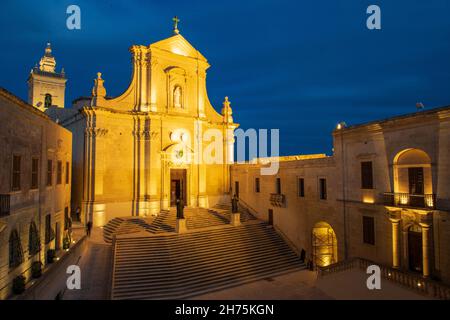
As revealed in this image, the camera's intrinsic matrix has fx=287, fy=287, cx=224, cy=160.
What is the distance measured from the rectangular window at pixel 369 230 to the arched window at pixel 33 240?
56.5 feet

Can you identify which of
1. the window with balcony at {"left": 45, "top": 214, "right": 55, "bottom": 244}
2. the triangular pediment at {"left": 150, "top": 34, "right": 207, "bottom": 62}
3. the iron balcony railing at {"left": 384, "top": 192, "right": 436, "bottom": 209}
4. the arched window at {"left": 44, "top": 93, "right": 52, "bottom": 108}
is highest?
the triangular pediment at {"left": 150, "top": 34, "right": 207, "bottom": 62}

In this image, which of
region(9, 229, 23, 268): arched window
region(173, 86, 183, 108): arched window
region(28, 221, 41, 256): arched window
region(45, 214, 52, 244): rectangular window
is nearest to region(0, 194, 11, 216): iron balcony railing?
region(9, 229, 23, 268): arched window

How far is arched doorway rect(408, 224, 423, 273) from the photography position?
557 inches

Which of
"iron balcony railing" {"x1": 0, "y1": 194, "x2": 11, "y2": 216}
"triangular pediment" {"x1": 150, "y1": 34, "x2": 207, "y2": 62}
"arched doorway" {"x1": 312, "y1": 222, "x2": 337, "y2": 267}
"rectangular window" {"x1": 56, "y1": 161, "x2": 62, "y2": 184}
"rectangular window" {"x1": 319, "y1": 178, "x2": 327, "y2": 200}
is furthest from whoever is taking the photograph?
"triangular pediment" {"x1": 150, "y1": 34, "x2": 207, "y2": 62}

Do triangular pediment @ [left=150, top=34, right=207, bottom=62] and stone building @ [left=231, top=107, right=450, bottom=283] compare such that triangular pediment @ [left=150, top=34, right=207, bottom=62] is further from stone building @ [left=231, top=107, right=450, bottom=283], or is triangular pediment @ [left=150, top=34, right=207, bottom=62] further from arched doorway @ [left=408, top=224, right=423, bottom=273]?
arched doorway @ [left=408, top=224, right=423, bottom=273]

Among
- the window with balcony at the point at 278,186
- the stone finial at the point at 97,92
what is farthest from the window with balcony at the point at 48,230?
the window with balcony at the point at 278,186

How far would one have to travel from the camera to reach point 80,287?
48.3 ft

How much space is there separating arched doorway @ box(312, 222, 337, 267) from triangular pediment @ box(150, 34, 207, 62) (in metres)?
19.6

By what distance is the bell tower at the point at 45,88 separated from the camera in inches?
1481

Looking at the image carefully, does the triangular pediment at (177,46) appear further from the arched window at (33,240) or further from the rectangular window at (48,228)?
the arched window at (33,240)

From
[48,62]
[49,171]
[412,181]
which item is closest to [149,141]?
[49,171]

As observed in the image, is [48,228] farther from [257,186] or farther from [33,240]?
[257,186]
